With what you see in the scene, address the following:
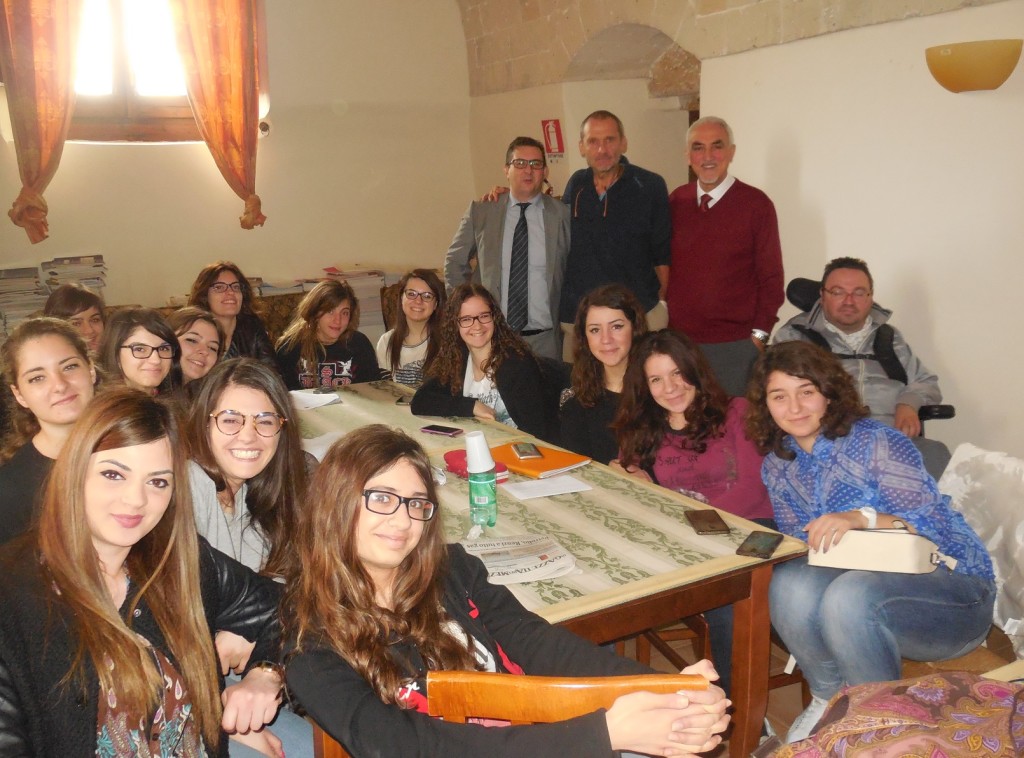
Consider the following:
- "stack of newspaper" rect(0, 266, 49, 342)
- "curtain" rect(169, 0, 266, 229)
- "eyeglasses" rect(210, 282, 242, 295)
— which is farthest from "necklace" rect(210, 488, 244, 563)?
"curtain" rect(169, 0, 266, 229)

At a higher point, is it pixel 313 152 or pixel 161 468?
pixel 313 152

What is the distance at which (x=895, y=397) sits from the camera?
3254 mm

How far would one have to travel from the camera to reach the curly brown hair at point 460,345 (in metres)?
3.41

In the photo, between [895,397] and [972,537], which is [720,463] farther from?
[895,397]

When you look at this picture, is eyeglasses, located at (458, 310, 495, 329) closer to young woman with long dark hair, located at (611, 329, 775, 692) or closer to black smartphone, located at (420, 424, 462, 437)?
black smartphone, located at (420, 424, 462, 437)

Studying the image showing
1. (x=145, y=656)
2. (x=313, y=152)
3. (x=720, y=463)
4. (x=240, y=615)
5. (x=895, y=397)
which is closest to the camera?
(x=145, y=656)

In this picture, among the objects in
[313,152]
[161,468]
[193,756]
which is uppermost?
[313,152]

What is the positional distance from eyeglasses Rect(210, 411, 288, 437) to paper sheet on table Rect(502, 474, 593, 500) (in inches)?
28.7

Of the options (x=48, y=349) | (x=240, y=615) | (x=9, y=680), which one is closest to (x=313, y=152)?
(x=48, y=349)

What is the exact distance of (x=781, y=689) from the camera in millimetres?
2738

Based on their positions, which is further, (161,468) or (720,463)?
(720,463)

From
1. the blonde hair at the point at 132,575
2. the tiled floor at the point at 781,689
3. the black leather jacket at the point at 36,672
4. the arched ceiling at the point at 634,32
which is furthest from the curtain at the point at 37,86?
the black leather jacket at the point at 36,672

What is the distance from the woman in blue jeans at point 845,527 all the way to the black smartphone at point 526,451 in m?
0.66

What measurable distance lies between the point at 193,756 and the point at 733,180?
10.1 ft
